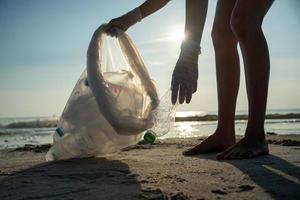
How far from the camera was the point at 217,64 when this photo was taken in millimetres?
2869

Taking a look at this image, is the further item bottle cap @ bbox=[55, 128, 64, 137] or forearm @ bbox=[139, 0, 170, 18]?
forearm @ bbox=[139, 0, 170, 18]

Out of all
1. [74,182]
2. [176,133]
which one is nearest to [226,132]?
[74,182]

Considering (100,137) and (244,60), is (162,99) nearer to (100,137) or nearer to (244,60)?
(100,137)

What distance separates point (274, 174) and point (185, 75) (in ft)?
2.63

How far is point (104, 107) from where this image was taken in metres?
2.26

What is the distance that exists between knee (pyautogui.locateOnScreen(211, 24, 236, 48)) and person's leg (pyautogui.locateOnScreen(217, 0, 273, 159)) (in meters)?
0.47

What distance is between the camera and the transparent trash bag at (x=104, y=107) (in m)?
2.33

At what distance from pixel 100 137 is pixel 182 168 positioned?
2.55ft

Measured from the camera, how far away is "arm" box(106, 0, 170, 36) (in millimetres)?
2789

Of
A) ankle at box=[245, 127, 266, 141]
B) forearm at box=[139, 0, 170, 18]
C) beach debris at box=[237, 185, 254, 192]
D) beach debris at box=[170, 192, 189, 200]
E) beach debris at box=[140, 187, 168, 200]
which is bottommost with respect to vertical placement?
beach debris at box=[140, 187, 168, 200]

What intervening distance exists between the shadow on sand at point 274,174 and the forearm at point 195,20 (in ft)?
2.80

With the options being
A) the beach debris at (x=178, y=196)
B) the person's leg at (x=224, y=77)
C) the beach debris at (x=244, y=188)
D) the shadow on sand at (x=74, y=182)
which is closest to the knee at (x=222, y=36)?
the person's leg at (x=224, y=77)

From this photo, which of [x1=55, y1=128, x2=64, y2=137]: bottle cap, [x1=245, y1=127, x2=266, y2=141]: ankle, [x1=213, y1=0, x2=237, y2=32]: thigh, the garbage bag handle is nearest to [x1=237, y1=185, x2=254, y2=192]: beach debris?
[x1=245, y1=127, x2=266, y2=141]: ankle

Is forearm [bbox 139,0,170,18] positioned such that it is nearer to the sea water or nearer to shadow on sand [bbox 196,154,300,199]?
shadow on sand [bbox 196,154,300,199]
